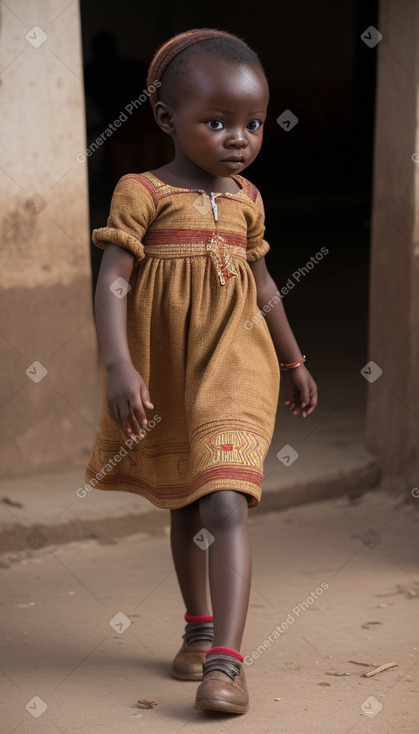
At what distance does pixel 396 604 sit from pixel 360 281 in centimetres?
602

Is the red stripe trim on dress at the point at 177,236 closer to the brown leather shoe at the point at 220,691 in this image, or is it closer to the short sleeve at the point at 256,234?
the short sleeve at the point at 256,234

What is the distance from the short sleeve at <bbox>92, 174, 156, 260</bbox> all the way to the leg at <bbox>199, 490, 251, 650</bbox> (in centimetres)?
67

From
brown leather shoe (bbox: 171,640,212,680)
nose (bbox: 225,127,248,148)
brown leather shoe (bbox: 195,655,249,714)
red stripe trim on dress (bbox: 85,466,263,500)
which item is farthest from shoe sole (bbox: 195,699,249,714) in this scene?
nose (bbox: 225,127,248,148)

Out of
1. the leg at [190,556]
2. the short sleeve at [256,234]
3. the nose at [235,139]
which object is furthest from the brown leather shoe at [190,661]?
the nose at [235,139]

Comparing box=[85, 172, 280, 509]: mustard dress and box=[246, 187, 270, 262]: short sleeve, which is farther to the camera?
box=[246, 187, 270, 262]: short sleeve

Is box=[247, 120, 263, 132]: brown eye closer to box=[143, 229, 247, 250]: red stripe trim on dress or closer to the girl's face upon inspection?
the girl's face

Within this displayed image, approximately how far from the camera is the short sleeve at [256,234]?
2.95 meters

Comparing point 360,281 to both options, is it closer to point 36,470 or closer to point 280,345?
point 36,470

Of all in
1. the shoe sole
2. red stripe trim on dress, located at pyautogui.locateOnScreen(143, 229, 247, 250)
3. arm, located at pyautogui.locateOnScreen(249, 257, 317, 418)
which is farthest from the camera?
arm, located at pyautogui.locateOnScreen(249, 257, 317, 418)

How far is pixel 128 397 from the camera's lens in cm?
261

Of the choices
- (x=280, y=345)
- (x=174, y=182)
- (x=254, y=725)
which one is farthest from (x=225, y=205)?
(x=254, y=725)

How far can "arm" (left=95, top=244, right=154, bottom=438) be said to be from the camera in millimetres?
2609

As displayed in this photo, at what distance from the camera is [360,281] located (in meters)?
9.32

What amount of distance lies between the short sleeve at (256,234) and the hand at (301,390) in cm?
35
